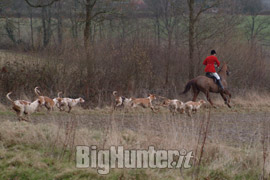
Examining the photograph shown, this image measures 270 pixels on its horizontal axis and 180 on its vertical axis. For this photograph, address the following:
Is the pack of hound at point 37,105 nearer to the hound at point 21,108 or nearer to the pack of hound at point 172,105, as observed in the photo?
the hound at point 21,108

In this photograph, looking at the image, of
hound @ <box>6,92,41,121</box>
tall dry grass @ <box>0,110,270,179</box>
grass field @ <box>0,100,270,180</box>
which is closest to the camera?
grass field @ <box>0,100,270,180</box>

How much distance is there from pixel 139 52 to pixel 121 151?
11.9 metres

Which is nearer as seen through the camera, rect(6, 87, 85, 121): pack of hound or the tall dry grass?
the tall dry grass

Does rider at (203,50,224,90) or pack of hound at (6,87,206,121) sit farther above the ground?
rider at (203,50,224,90)

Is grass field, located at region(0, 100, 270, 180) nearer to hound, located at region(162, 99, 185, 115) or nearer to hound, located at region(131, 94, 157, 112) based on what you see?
hound, located at region(162, 99, 185, 115)

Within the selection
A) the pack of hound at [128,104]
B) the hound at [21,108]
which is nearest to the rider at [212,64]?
the pack of hound at [128,104]

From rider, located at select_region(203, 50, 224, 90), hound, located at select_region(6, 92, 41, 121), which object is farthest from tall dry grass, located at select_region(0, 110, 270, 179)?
rider, located at select_region(203, 50, 224, 90)

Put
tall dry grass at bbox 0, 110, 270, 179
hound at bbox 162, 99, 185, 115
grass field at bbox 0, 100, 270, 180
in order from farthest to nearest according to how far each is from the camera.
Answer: hound at bbox 162, 99, 185, 115
tall dry grass at bbox 0, 110, 270, 179
grass field at bbox 0, 100, 270, 180

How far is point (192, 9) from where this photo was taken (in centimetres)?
1927

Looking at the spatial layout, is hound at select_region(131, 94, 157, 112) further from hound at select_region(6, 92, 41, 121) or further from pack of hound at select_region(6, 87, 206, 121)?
hound at select_region(6, 92, 41, 121)

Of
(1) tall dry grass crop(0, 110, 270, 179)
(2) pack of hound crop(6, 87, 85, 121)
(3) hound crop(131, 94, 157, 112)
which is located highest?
(1) tall dry grass crop(0, 110, 270, 179)

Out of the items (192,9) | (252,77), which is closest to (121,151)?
(192,9)

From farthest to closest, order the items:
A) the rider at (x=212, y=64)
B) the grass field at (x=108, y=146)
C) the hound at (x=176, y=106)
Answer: the rider at (x=212, y=64), the hound at (x=176, y=106), the grass field at (x=108, y=146)

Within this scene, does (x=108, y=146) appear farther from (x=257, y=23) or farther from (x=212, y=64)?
(x=257, y=23)
